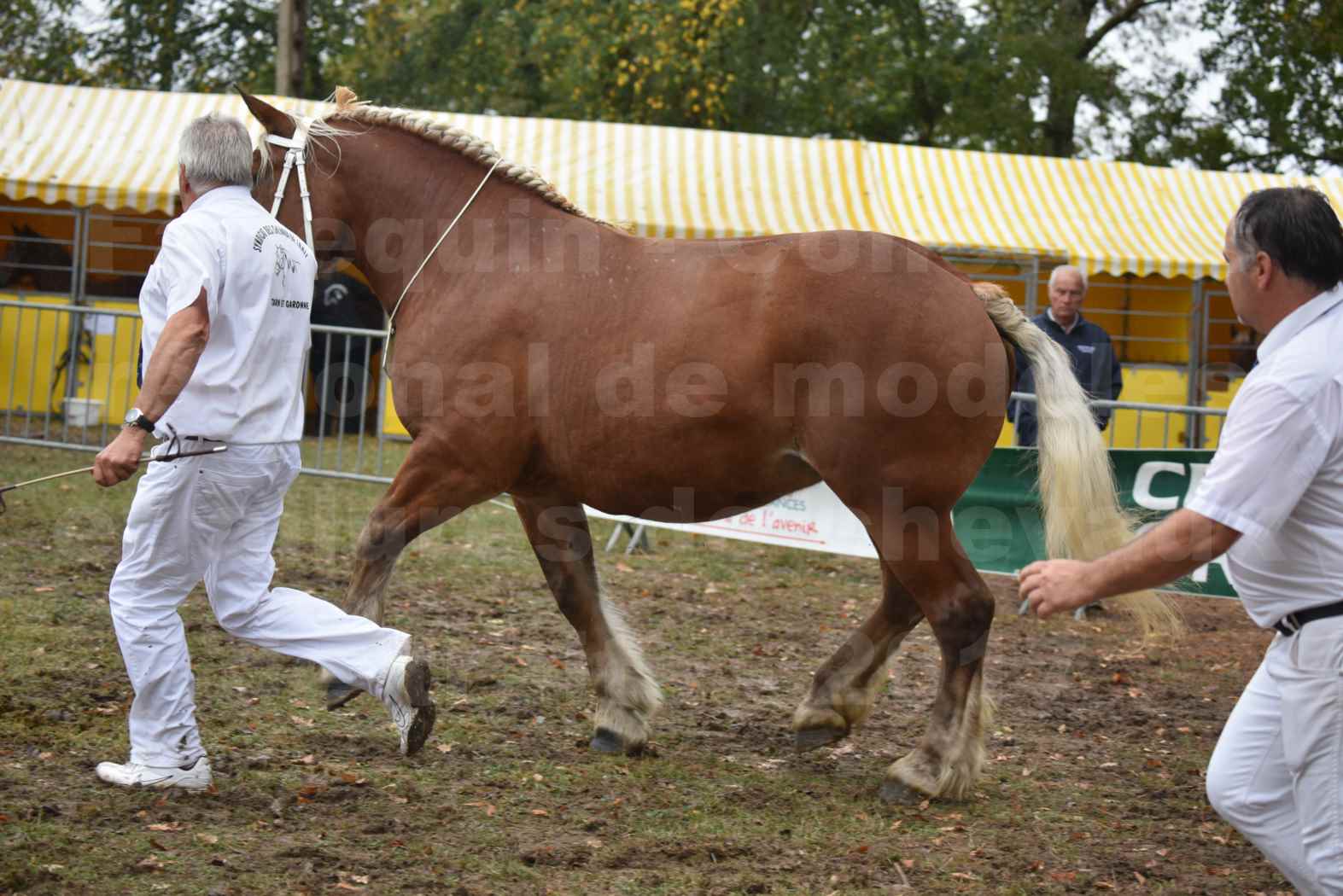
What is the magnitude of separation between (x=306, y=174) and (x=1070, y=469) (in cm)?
297

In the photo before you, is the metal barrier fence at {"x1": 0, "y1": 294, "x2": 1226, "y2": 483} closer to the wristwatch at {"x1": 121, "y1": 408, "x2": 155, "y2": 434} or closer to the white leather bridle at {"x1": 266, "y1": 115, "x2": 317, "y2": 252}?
the white leather bridle at {"x1": 266, "y1": 115, "x2": 317, "y2": 252}

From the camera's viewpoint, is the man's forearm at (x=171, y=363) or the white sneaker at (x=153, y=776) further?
the white sneaker at (x=153, y=776)

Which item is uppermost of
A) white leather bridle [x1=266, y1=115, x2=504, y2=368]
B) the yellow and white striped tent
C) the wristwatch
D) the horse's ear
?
the yellow and white striped tent

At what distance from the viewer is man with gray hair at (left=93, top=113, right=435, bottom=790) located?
12.1 ft

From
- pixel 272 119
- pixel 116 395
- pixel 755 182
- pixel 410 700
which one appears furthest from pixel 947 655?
pixel 755 182

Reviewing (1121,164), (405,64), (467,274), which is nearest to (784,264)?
(467,274)

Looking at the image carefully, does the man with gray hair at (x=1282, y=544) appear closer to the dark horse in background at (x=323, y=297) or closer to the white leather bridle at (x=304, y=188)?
the white leather bridle at (x=304, y=188)

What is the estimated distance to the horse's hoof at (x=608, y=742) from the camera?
4.76 meters

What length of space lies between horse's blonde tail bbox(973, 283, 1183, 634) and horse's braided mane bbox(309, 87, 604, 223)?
1.62 meters

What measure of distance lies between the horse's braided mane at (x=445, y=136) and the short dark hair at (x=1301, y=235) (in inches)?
104

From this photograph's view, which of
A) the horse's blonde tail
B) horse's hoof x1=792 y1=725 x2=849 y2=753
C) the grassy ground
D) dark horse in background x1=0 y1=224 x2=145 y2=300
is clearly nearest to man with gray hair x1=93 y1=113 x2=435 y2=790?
the grassy ground

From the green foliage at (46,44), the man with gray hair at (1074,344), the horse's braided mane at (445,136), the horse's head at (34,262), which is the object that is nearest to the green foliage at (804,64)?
the green foliage at (46,44)

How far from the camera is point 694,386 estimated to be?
432 cm

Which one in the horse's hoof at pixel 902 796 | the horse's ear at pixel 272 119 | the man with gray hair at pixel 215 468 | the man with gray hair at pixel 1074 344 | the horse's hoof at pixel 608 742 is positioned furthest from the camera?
the man with gray hair at pixel 1074 344
